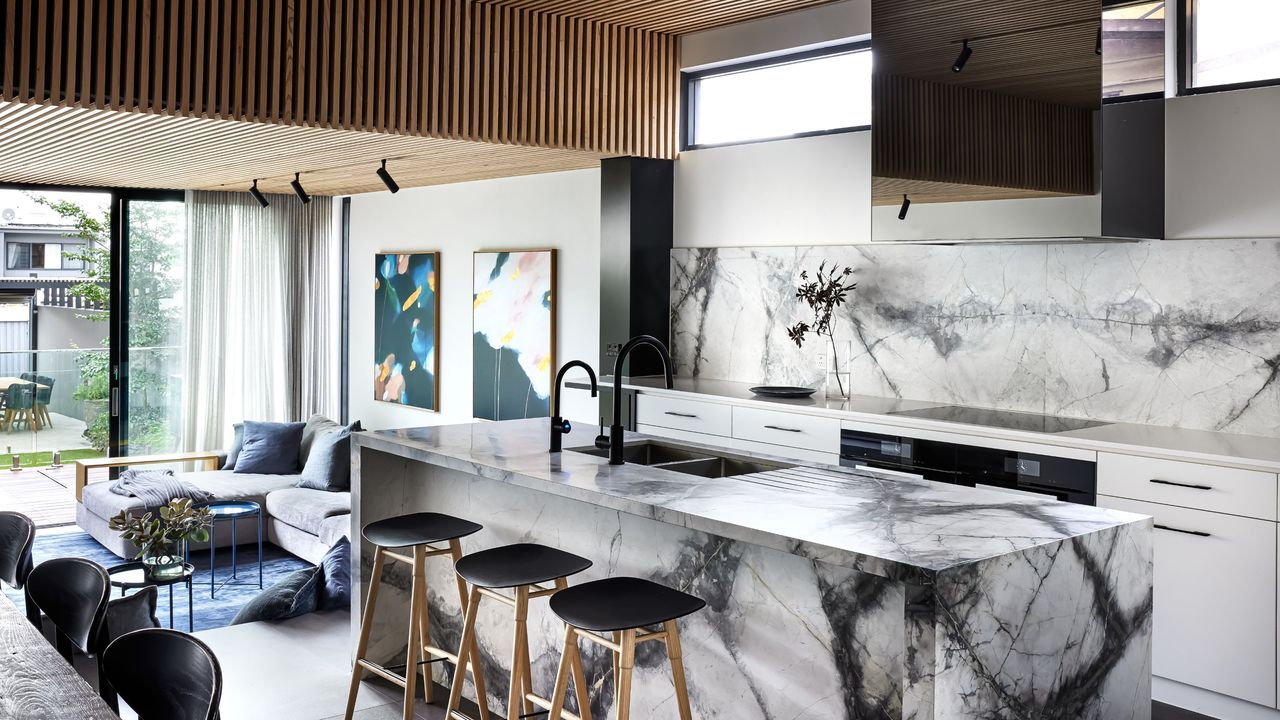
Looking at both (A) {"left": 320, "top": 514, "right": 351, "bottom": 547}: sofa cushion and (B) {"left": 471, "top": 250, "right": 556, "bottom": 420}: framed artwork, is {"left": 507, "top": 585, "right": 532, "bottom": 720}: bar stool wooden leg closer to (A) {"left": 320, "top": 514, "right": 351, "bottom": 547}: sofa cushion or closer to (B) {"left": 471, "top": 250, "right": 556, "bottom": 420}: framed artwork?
(A) {"left": 320, "top": 514, "right": 351, "bottom": 547}: sofa cushion

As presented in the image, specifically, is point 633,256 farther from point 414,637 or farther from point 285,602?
point 414,637

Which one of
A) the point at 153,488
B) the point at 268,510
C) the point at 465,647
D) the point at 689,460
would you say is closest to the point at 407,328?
the point at 268,510

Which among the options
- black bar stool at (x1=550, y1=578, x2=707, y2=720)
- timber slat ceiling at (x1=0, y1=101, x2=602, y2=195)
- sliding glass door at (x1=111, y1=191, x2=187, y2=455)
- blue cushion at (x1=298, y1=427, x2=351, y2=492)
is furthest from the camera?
sliding glass door at (x1=111, y1=191, x2=187, y2=455)

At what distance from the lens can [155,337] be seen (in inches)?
360

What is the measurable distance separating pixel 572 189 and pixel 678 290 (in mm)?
1063

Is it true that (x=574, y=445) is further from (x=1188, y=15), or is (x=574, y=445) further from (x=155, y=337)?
(x=155, y=337)

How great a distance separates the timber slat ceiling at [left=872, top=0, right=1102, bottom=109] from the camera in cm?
429

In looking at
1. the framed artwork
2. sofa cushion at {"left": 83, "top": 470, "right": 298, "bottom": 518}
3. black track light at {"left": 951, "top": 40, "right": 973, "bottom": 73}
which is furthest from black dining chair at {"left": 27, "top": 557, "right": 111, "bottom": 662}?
sofa cushion at {"left": 83, "top": 470, "right": 298, "bottom": 518}

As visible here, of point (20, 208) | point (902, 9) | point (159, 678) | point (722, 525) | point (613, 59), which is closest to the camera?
point (159, 678)

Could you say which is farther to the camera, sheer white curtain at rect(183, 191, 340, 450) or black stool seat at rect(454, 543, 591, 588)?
sheer white curtain at rect(183, 191, 340, 450)

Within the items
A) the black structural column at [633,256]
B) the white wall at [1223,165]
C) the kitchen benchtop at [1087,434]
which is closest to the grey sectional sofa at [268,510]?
the black structural column at [633,256]

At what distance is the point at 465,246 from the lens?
27.7ft

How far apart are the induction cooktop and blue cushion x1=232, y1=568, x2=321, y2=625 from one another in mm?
3035

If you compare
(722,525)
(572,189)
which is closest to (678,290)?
(572,189)
